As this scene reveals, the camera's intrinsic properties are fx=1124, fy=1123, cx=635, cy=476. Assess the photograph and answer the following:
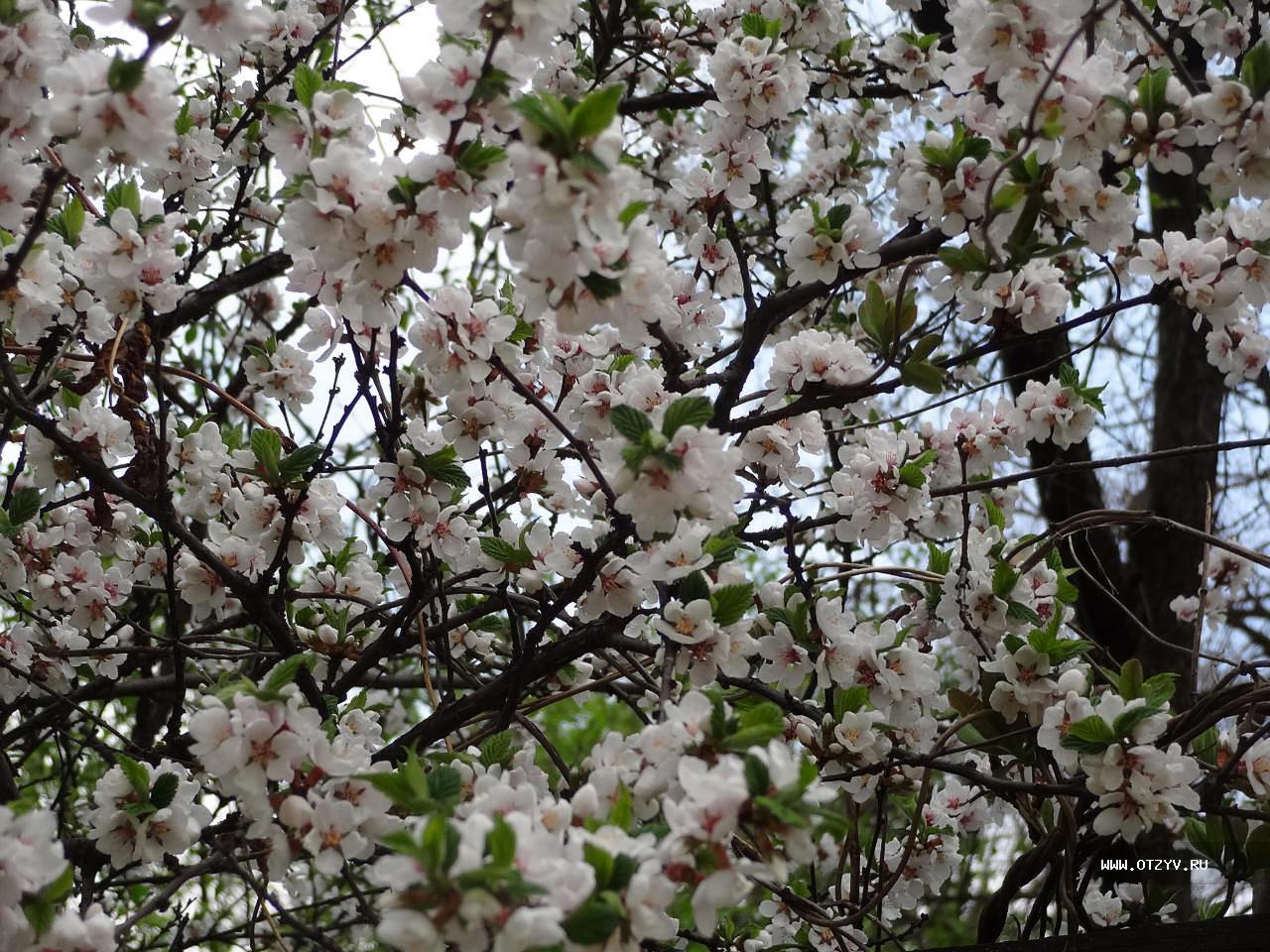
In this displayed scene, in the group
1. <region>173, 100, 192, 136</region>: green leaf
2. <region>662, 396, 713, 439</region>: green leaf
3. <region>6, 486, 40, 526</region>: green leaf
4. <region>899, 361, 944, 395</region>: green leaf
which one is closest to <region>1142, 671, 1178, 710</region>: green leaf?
<region>899, 361, 944, 395</region>: green leaf

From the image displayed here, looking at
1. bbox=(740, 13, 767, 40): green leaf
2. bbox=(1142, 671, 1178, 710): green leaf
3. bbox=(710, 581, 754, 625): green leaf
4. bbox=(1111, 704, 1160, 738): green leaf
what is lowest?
bbox=(1111, 704, 1160, 738): green leaf

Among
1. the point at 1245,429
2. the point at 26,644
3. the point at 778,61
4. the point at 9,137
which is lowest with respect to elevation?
the point at 26,644

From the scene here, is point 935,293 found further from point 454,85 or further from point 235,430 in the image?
point 235,430

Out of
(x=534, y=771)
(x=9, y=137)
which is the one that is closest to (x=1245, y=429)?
(x=534, y=771)

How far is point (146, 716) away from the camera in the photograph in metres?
3.43

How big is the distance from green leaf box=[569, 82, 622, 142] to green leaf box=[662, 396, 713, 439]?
12.7 inches

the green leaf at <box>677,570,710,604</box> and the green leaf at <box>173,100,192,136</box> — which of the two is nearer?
the green leaf at <box>677,570,710,604</box>

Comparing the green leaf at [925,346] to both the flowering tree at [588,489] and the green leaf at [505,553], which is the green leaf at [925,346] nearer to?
the flowering tree at [588,489]

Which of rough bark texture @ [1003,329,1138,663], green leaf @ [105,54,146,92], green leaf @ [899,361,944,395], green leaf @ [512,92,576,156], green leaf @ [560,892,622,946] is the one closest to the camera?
green leaf @ [560,892,622,946]

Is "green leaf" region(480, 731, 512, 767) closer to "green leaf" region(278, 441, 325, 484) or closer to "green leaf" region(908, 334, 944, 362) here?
"green leaf" region(278, 441, 325, 484)

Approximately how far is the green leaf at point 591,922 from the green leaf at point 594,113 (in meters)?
0.76

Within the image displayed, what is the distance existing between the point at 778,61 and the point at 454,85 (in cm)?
83

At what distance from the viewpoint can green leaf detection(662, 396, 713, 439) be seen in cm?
131

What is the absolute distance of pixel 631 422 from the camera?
1357mm
